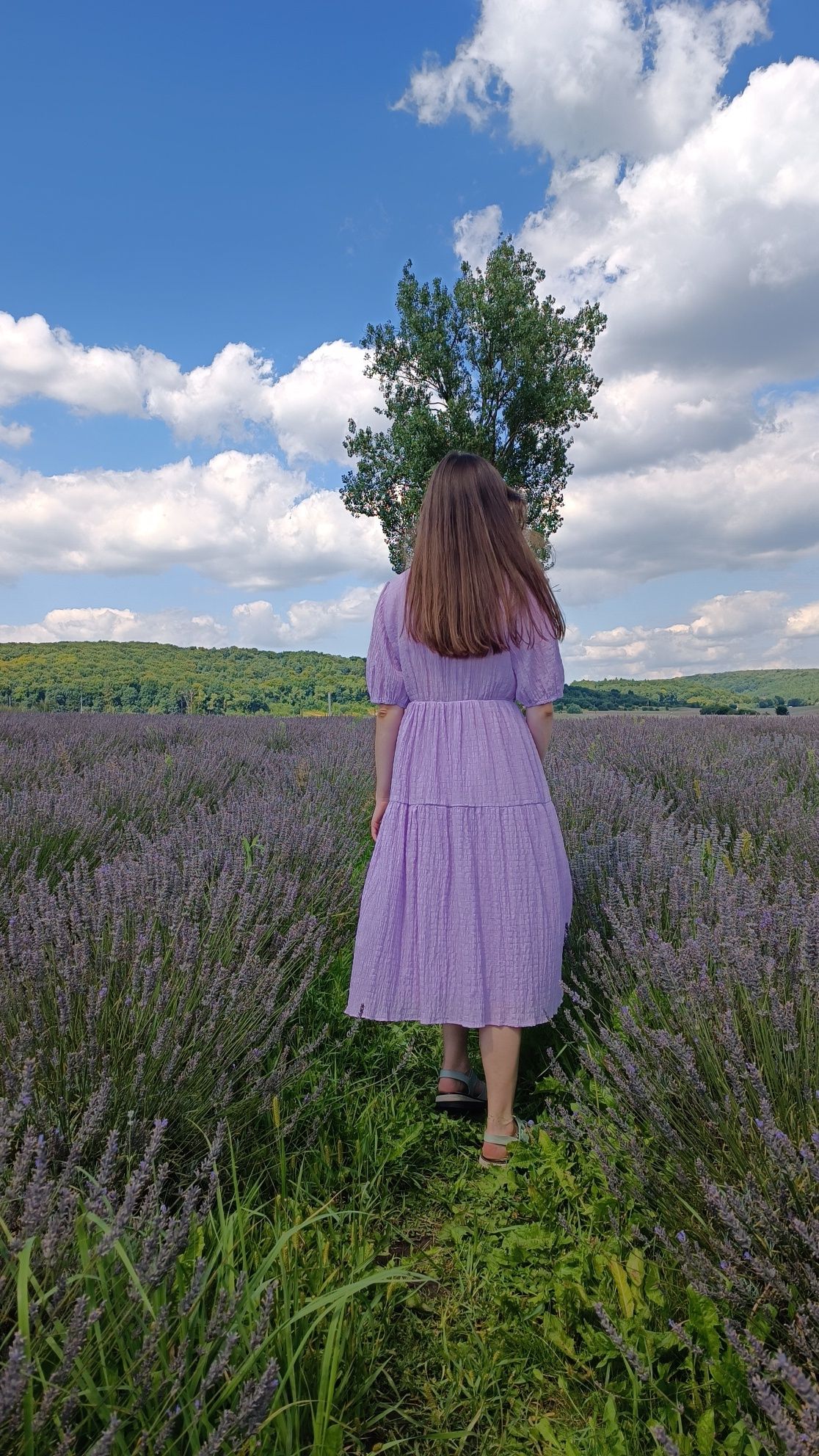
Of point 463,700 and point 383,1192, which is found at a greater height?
point 463,700

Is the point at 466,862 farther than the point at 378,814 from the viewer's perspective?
No

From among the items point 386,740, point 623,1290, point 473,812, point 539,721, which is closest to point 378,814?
point 386,740

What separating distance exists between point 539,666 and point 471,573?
335 mm

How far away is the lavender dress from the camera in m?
2.12

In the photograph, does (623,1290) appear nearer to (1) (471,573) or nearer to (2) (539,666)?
(2) (539,666)

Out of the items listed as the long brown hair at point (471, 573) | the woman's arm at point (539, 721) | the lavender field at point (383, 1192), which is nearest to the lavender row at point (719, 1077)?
the lavender field at point (383, 1192)

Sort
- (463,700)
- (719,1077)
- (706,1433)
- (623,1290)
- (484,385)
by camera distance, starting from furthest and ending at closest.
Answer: (484,385) < (463,700) < (719,1077) < (623,1290) < (706,1433)

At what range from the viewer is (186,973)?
201 cm

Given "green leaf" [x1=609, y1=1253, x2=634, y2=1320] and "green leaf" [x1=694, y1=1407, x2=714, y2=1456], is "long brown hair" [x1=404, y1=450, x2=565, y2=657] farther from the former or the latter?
"green leaf" [x1=694, y1=1407, x2=714, y2=1456]

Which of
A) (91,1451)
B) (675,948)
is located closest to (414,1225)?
(675,948)

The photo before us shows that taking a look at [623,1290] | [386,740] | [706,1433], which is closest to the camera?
[706,1433]

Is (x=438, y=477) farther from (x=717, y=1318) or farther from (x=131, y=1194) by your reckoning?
(x=717, y=1318)

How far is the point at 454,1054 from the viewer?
241 centimetres

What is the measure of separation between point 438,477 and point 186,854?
1.63m
